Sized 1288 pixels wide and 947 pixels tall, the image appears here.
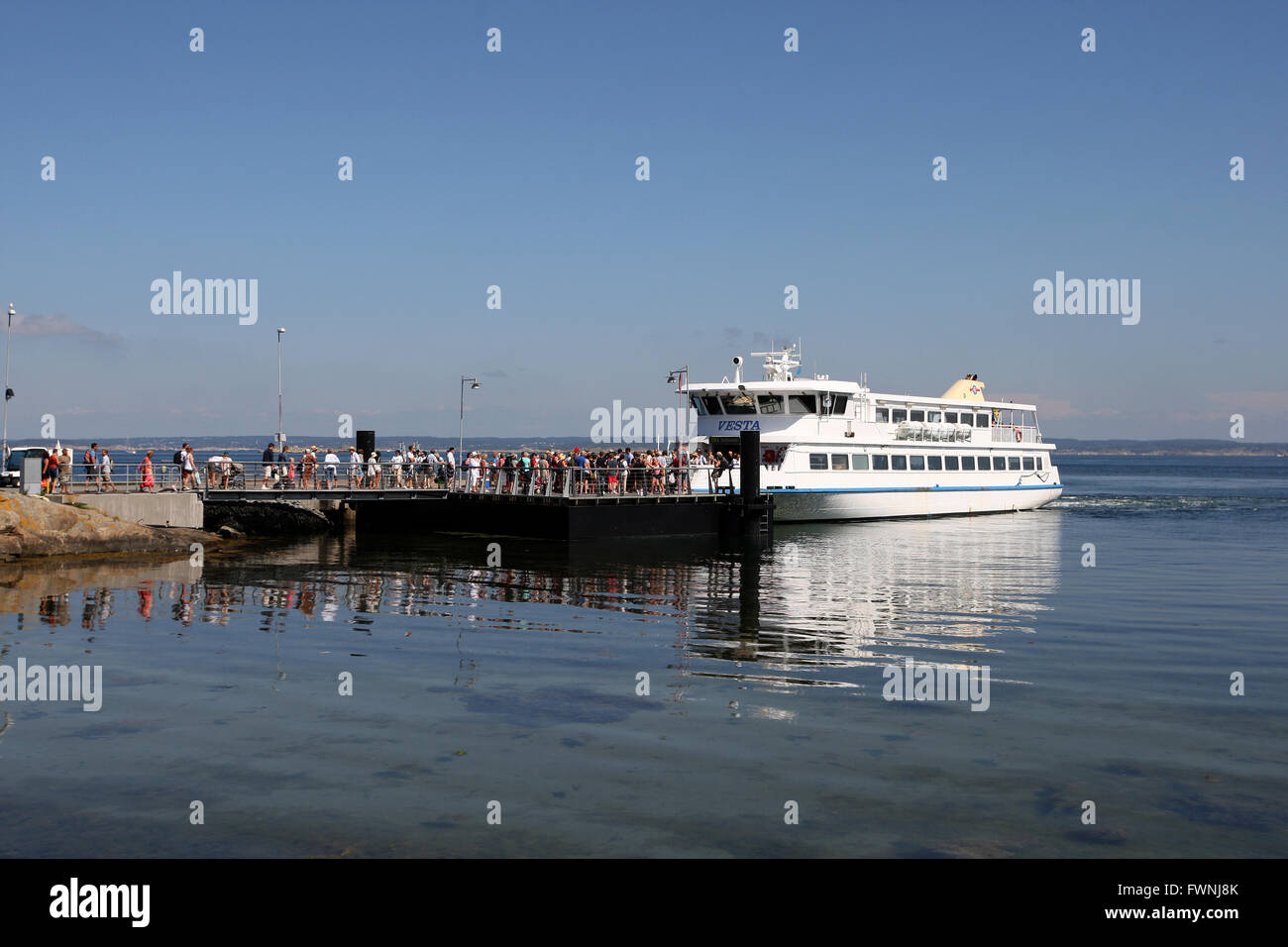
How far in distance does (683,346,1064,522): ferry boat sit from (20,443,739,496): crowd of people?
54.0 inches

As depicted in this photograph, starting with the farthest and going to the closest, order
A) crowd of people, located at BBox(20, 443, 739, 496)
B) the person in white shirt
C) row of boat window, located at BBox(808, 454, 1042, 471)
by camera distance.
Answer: row of boat window, located at BBox(808, 454, 1042, 471) < crowd of people, located at BBox(20, 443, 739, 496) < the person in white shirt

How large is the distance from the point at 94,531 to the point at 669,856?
2489cm

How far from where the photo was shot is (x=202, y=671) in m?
14.8

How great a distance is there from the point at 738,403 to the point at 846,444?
4.91 meters

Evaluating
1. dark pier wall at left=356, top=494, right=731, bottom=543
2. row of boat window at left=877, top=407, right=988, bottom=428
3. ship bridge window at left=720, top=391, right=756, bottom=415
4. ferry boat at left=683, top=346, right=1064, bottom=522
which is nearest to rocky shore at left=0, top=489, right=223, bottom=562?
dark pier wall at left=356, top=494, right=731, bottom=543

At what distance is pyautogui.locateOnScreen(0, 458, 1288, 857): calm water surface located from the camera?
9031 millimetres

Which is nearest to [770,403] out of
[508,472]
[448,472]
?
[508,472]

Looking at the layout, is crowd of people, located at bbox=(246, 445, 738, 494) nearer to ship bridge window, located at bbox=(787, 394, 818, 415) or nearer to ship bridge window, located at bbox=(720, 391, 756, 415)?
ship bridge window, located at bbox=(720, 391, 756, 415)

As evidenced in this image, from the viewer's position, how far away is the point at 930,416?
52.2m

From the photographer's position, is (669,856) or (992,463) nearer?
(669,856)
